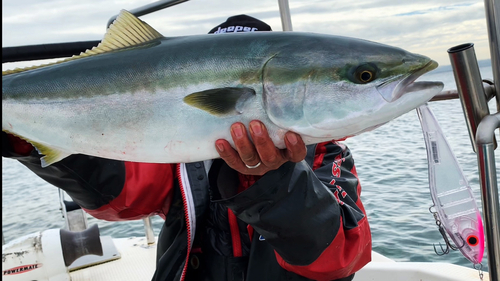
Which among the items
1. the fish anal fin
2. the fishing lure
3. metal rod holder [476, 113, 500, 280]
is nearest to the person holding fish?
the fish anal fin

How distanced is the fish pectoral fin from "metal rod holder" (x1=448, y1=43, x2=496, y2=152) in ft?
2.24

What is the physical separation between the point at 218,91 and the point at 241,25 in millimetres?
1161

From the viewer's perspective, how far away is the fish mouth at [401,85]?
3.90ft

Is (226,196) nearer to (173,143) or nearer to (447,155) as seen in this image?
(173,143)

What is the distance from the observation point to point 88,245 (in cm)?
348

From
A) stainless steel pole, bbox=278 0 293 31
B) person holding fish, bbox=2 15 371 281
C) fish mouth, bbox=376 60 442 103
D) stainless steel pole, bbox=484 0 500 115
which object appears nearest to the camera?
fish mouth, bbox=376 60 442 103

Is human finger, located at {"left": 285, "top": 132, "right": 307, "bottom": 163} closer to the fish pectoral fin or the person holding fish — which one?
the person holding fish

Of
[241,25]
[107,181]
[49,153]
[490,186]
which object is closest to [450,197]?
[490,186]

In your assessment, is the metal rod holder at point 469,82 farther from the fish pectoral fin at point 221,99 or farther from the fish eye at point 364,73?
the fish pectoral fin at point 221,99

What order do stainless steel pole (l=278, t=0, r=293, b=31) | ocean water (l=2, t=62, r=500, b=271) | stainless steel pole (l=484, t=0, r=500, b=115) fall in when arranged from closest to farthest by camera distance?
stainless steel pole (l=484, t=0, r=500, b=115)
stainless steel pole (l=278, t=0, r=293, b=31)
ocean water (l=2, t=62, r=500, b=271)

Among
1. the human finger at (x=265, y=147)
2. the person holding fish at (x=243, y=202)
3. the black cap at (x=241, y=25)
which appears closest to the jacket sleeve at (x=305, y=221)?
the person holding fish at (x=243, y=202)

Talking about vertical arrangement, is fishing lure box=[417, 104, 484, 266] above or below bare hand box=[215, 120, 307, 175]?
below

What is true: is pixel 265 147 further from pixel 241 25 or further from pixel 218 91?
pixel 241 25

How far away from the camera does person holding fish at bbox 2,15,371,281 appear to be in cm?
156
